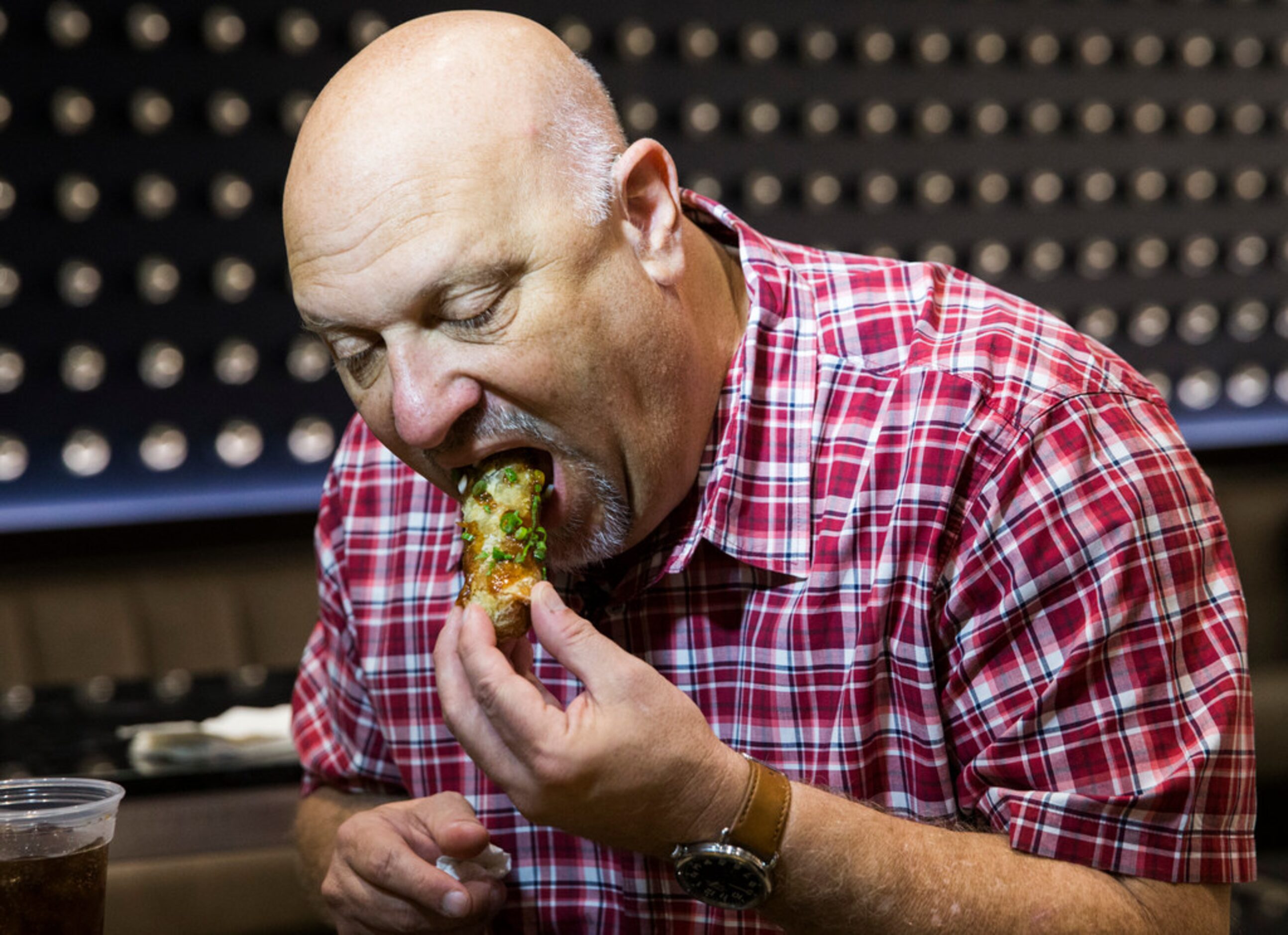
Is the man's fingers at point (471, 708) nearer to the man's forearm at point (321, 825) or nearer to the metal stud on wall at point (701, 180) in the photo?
the man's forearm at point (321, 825)

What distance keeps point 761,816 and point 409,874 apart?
1.23 ft

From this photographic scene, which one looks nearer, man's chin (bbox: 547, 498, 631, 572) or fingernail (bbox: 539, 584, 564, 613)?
fingernail (bbox: 539, 584, 564, 613)

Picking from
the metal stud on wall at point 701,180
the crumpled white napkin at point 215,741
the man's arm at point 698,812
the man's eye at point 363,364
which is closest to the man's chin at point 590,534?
the man's arm at point 698,812

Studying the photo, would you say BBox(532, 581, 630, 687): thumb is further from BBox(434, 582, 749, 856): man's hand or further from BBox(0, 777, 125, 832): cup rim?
BBox(0, 777, 125, 832): cup rim

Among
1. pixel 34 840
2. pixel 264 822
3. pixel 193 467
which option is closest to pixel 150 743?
A: pixel 264 822

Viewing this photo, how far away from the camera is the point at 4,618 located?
12.5 ft

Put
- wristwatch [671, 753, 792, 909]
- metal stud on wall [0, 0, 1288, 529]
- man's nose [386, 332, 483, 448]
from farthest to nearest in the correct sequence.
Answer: metal stud on wall [0, 0, 1288, 529], man's nose [386, 332, 483, 448], wristwatch [671, 753, 792, 909]

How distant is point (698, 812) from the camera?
1.15m

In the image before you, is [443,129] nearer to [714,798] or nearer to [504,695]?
[504,695]

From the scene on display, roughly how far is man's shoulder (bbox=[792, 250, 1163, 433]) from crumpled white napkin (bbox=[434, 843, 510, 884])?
0.69m

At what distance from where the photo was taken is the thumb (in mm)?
1116

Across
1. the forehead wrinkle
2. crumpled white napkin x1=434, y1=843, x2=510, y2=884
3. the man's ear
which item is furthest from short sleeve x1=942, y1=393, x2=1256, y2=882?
the forehead wrinkle

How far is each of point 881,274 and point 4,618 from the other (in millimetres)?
3208

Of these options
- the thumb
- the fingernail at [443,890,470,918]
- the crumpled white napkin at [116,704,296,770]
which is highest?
the thumb
